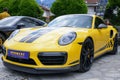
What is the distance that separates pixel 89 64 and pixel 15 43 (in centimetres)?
171

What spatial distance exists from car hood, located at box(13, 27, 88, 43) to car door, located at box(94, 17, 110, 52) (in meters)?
0.60

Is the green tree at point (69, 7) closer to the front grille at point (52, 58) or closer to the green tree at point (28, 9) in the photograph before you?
the green tree at point (28, 9)

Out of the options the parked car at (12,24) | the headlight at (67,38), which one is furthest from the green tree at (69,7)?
the headlight at (67,38)

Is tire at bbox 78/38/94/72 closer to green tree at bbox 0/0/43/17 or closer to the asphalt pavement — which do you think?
the asphalt pavement

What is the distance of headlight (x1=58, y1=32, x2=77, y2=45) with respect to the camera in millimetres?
5996

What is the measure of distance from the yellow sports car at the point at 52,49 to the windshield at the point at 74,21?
0.10 meters

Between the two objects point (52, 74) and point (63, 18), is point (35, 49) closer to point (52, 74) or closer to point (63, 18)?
point (52, 74)

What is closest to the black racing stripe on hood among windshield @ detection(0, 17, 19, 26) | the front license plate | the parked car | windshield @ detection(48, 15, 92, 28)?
the front license plate

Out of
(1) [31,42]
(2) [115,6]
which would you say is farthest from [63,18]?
(2) [115,6]

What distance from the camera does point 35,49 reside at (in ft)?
19.0

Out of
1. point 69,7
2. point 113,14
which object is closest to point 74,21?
point 113,14

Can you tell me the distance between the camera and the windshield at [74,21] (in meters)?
7.24

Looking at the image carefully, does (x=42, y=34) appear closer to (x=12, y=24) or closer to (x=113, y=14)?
(x=12, y=24)

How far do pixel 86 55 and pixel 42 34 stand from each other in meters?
1.04
